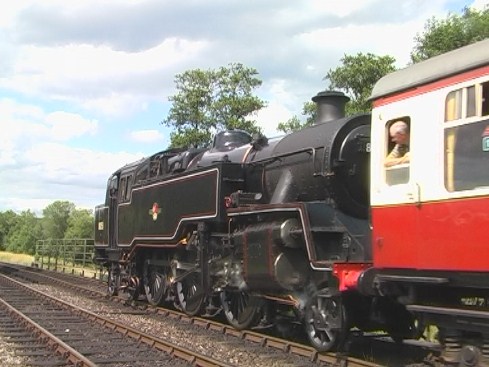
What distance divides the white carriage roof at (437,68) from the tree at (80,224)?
2528 inches

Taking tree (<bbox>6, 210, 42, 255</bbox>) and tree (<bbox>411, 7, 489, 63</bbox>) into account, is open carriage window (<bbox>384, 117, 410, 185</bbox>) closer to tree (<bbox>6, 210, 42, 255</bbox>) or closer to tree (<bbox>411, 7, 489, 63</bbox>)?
tree (<bbox>411, 7, 489, 63</bbox>)

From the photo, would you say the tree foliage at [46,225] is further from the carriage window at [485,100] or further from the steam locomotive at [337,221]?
the carriage window at [485,100]

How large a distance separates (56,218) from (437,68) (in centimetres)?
9246

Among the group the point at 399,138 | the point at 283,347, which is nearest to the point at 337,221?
the point at 283,347

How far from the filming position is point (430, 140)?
530cm

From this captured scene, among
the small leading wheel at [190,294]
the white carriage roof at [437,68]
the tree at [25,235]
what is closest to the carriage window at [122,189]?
the small leading wheel at [190,294]

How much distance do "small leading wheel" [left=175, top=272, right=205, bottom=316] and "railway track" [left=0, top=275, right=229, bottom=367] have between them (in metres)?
1.64

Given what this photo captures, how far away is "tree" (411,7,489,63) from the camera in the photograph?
1914 centimetres

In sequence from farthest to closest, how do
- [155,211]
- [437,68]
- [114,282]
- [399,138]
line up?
1. [114,282]
2. [155,211]
3. [399,138]
4. [437,68]

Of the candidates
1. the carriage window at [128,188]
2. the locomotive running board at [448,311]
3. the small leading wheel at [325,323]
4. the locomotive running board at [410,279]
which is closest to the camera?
the locomotive running board at [448,311]

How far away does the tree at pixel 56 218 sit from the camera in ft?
294

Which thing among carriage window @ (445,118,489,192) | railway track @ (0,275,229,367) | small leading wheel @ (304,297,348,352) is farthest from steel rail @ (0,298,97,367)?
carriage window @ (445,118,489,192)

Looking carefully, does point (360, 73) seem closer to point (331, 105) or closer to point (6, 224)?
point (331, 105)

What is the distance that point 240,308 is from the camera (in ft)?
32.9
